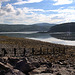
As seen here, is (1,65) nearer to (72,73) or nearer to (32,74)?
(32,74)

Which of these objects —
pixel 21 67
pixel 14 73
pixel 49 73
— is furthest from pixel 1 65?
pixel 49 73

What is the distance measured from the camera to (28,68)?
41.2 feet

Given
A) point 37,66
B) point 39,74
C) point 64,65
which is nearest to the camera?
point 39,74

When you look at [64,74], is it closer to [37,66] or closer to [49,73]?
[49,73]

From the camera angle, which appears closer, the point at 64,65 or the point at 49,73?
the point at 49,73

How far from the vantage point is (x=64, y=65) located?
1648 cm

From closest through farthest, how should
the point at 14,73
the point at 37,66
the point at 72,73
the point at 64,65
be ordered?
1. the point at 14,73
2. the point at 72,73
3. the point at 37,66
4. the point at 64,65

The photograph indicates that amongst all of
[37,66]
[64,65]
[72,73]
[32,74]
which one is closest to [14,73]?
[32,74]

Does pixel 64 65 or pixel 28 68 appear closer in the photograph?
pixel 28 68

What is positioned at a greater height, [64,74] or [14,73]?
[14,73]

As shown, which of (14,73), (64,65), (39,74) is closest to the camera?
(14,73)

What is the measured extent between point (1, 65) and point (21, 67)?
1.53 meters

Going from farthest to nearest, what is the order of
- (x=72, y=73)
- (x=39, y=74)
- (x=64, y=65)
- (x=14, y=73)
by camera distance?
(x=64, y=65), (x=72, y=73), (x=39, y=74), (x=14, y=73)

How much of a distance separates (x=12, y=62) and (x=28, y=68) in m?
2.60
